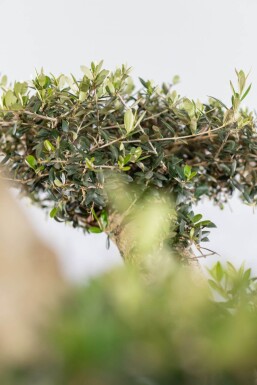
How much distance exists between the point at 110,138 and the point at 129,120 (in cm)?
18

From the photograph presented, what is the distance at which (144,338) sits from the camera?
470 mm

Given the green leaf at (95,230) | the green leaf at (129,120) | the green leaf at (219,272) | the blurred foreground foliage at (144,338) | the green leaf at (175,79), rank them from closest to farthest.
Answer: the blurred foreground foliage at (144,338)
the green leaf at (219,272)
the green leaf at (129,120)
the green leaf at (95,230)
the green leaf at (175,79)

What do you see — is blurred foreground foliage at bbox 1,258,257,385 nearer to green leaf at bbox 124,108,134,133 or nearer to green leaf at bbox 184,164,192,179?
green leaf at bbox 124,108,134,133

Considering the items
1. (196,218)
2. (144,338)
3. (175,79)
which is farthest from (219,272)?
(175,79)

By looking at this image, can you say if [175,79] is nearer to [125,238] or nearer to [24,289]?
[125,238]

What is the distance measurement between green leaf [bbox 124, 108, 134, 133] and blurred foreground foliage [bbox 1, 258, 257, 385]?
6.44ft

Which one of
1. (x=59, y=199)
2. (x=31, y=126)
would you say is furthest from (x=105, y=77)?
(x=59, y=199)

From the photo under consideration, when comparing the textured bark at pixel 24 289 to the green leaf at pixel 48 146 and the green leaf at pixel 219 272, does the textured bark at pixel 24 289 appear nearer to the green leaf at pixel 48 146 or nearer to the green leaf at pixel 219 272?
the green leaf at pixel 219 272

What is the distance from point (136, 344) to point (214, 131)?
242cm

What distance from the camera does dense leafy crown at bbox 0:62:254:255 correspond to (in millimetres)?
2545

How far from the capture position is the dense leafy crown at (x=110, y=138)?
254 centimetres

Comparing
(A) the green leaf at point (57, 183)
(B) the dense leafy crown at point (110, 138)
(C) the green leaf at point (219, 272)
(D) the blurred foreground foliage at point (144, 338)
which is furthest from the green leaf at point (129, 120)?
(D) the blurred foreground foliage at point (144, 338)

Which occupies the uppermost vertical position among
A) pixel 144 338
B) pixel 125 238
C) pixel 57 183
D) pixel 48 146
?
pixel 48 146

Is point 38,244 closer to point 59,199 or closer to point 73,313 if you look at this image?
point 73,313
